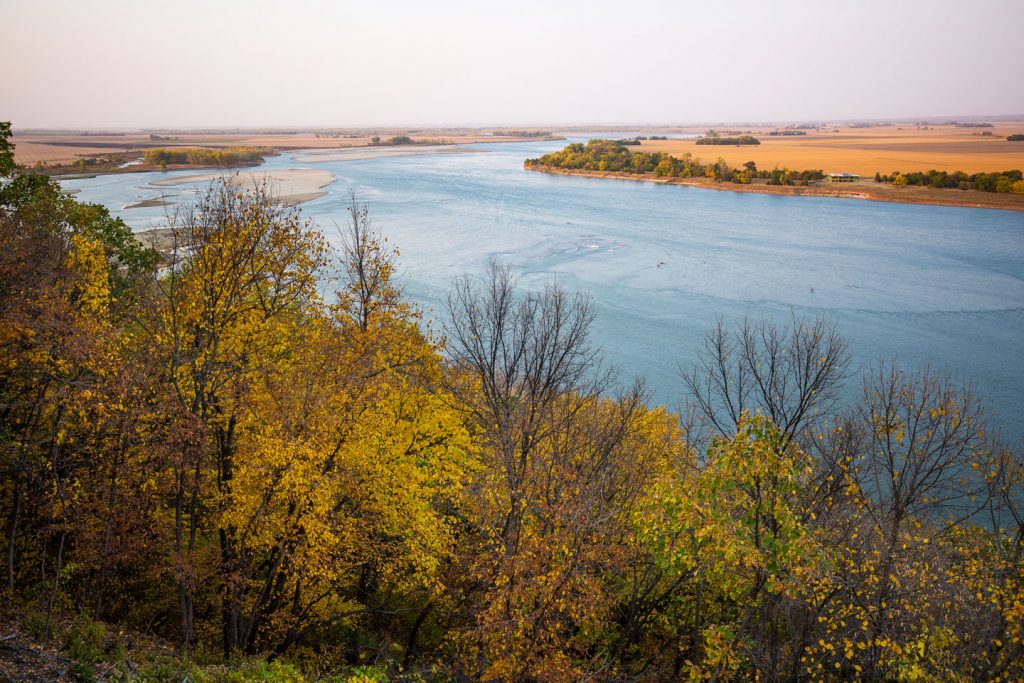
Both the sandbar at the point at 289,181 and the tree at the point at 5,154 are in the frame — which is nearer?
the tree at the point at 5,154

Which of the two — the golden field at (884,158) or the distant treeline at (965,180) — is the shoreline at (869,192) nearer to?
the distant treeline at (965,180)

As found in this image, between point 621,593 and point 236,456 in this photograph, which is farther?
point 621,593

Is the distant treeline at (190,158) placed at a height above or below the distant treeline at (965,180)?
above

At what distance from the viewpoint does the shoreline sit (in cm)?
5997

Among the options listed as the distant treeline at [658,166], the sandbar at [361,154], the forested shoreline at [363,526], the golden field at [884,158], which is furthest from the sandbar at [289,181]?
the golden field at [884,158]

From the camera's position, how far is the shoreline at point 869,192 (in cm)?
5997

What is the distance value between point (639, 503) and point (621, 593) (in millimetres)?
4396

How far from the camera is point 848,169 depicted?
84.4 m

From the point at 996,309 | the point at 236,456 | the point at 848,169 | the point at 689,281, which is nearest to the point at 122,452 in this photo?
the point at 236,456

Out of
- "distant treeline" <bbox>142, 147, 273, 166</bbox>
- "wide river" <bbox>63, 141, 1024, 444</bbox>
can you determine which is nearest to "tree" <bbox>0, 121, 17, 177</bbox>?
"wide river" <bbox>63, 141, 1024, 444</bbox>

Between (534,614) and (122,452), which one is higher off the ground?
(122,452)

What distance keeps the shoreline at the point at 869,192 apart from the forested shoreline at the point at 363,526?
60977 mm

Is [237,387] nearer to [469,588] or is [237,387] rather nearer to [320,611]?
[320,611]

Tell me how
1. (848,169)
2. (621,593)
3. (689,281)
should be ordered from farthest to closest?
1. (848,169)
2. (689,281)
3. (621,593)
